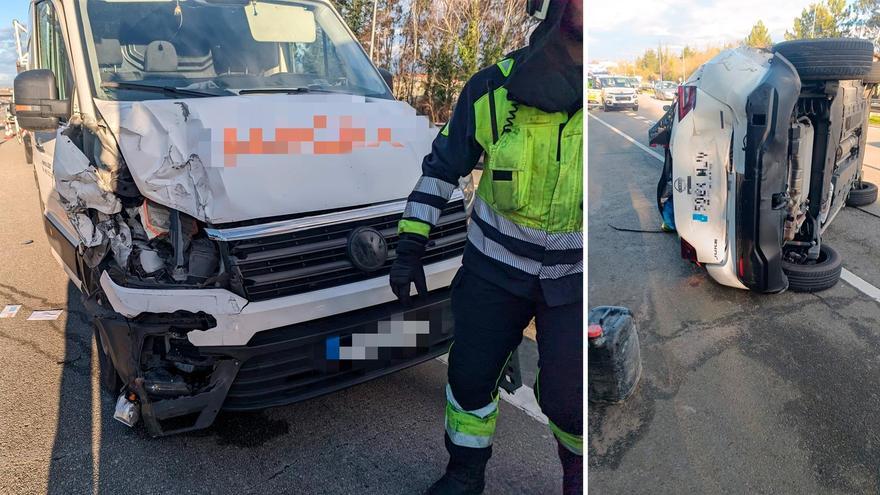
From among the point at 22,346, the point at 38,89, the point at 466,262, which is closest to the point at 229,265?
the point at 466,262

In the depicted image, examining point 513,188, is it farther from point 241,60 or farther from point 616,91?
point 241,60

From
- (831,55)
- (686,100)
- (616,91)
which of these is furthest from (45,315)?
(831,55)

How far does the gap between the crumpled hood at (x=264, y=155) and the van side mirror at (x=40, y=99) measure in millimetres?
831

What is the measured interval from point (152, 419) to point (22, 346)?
206cm

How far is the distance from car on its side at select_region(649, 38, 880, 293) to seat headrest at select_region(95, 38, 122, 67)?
2599 mm

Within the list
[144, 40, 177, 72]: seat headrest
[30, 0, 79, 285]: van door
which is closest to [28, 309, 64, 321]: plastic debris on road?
[30, 0, 79, 285]: van door

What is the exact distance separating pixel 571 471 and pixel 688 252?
4.94ft

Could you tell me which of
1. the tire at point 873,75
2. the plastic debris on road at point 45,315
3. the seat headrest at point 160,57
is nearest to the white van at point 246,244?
the seat headrest at point 160,57

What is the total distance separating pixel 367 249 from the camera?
95.2 inches

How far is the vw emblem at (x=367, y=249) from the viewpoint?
2398 mm

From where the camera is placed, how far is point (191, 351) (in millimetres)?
2359

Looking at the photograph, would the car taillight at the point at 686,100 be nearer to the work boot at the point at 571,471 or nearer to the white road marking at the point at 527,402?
the work boot at the point at 571,471

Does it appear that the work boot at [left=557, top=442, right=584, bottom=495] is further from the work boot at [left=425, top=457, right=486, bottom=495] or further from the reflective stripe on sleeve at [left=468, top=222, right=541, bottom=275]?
the reflective stripe on sleeve at [left=468, top=222, right=541, bottom=275]

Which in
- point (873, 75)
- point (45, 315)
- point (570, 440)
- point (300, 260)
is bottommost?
point (45, 315)
